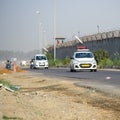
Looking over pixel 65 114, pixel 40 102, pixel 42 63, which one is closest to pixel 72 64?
pixel 42 63

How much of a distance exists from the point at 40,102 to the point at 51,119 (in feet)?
11.7

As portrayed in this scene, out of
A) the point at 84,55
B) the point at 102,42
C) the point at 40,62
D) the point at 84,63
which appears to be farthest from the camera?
the point at 102,42

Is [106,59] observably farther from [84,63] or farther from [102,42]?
[84,63]

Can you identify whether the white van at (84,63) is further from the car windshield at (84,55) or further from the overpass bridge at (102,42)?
the overpass bridge at (102,42)

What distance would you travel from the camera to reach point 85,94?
685 inches

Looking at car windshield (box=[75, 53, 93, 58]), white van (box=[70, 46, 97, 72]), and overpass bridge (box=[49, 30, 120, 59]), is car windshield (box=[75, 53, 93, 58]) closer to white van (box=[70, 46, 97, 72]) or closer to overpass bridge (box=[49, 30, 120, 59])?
white van (box=[70, 46, 97, 72])

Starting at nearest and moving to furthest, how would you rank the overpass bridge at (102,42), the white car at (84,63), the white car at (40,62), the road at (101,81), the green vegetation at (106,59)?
the road at (101,81) < the white car at (84,63) < the green vegetation at (106,59) < the overpass bridge at (102,42) < the white car at (40,62)

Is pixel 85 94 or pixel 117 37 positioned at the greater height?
pixel 117 37

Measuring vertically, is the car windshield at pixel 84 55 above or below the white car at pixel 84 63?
above

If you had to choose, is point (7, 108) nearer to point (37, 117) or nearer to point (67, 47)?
point (37, 117)

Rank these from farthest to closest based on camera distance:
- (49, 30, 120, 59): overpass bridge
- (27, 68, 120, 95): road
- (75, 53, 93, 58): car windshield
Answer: (49, 30, 120, 59): overpass bridge, (75, 53, 93, 58): car windshield, (27, 68, 120, 95): road

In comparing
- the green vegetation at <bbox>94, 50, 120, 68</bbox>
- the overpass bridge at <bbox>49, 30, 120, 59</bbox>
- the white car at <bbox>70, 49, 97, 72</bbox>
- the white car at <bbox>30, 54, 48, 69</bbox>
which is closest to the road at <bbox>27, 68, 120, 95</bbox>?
the white car at <bbox>70, 49, 97, 72</bbox>

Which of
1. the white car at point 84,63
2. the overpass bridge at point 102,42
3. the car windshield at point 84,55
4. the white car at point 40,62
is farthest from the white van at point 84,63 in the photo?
the white car at point 40,62

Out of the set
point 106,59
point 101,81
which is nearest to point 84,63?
point 101,81
